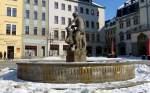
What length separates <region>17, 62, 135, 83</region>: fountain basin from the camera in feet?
46.7

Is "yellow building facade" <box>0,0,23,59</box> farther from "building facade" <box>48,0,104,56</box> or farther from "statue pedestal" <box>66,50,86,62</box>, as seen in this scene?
"statue pedestal" <box>66,50,86,62</box>

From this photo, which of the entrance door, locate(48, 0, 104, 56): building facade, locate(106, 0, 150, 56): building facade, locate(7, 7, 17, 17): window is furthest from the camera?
locate(106, 0, 150, 56): building facade

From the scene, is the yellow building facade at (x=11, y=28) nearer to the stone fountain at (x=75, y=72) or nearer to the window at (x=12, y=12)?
the window at (x=12, y=12)

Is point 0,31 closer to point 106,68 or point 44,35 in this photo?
point 44,35

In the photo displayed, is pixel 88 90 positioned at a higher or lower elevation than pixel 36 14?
lower

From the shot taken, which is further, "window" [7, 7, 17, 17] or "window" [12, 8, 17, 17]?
"window" [12, 8, 17, 17]

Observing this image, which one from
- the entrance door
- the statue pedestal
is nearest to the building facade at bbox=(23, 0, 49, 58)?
the entrance door

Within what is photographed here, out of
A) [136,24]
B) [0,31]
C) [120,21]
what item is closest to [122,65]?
[0,31]

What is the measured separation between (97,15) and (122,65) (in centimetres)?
5272

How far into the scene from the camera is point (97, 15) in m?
67.6

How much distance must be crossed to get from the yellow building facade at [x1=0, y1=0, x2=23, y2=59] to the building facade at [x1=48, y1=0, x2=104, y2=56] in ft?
21.6

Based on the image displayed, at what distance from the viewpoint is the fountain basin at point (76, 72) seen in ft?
46.7

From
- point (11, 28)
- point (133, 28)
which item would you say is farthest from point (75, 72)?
point (133, 28)

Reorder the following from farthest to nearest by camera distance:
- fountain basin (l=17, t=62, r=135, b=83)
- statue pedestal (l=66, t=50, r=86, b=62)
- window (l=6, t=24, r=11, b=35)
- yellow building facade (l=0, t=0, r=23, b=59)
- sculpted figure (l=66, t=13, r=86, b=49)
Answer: window (l=6, t=24, r=11, b=35) < yellow building facade (l=0, t=0, r=23, b=59) < sculpted figure (l=66, t=13, r=86, b=49) < statue pedestal (l=66, t=50, r=86, b=62) < fountain basin (l=17, t=62, r=135, b=83)
